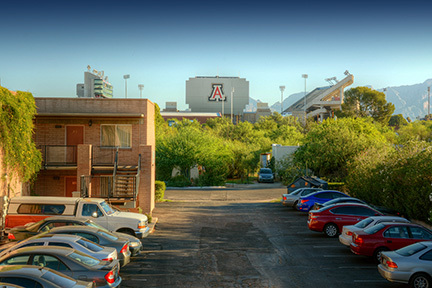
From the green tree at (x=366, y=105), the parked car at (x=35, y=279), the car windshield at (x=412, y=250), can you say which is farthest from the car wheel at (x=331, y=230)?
the green tree at (x=366, y=105)

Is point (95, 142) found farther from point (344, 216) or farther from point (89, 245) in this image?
point (344, 216)

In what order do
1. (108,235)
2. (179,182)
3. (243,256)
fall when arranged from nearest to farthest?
(108,235), (243,256), (179,182)

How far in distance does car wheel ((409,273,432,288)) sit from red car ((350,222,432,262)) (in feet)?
9.85

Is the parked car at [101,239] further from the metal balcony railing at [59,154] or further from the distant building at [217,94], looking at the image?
the distant building at [217,94]

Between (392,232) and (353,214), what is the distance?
191 inches

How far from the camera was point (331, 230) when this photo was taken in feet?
63.8

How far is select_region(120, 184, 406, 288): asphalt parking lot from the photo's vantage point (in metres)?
13.2

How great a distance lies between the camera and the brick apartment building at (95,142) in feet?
82.9

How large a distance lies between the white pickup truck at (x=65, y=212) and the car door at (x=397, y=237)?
9.21 m

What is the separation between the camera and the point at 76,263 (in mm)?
10633

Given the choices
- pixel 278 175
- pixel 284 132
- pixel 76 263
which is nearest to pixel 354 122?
pixel 278 175

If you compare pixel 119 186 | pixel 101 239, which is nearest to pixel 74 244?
pixel 101 239

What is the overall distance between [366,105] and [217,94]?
64.3 meters

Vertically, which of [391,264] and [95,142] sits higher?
[95,142]
